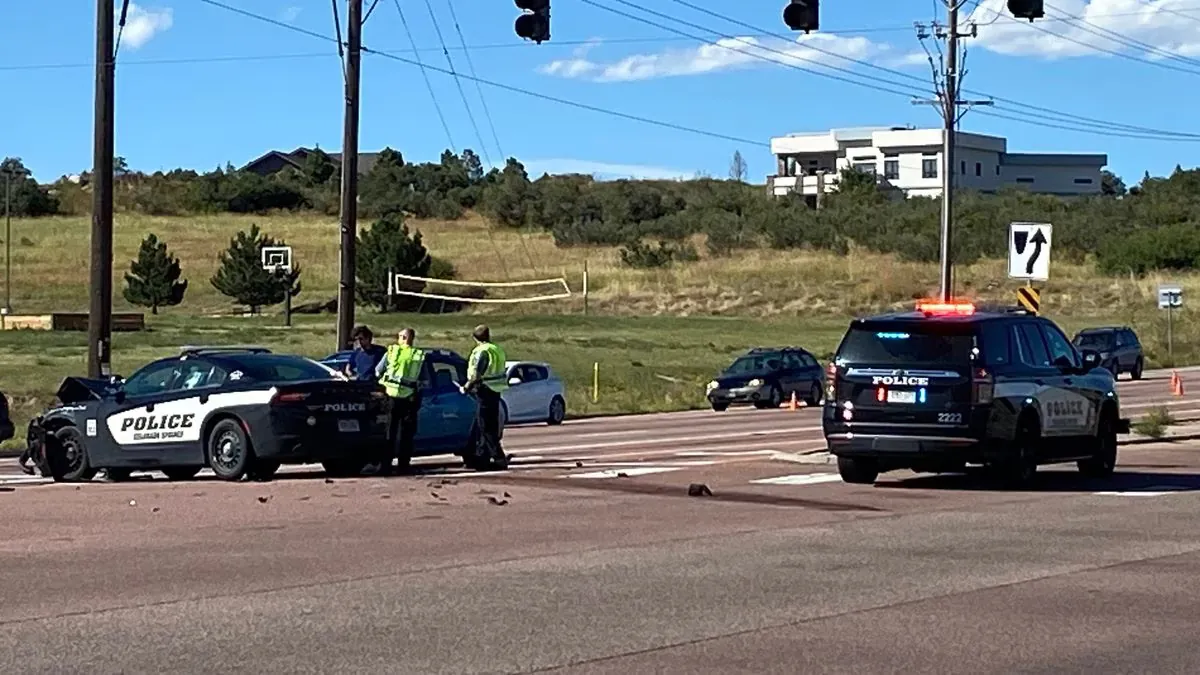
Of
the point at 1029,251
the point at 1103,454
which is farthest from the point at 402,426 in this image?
the point at 1029,251

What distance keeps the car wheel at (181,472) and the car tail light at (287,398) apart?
1.34 meters

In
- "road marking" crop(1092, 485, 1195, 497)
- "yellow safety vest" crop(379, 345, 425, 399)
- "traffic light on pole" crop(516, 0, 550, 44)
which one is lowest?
"road marking" crop(1092, 485, 1195, 497)

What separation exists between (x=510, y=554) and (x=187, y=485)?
6471 millimetres

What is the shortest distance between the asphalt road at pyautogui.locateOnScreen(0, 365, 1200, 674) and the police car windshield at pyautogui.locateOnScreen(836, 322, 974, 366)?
52.1 inches

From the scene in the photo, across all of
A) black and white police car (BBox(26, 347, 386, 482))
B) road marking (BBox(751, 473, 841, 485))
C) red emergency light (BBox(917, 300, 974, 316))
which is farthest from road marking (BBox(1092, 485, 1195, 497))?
black and white police car (BBox(26, 347, 386, 482))

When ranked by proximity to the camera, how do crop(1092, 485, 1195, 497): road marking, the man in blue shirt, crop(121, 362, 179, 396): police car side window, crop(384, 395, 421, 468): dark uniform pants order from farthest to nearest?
1. the man in blue shirt
2. crop(384, 395, 421, 468): dark uniform pants
3. crop(121, 362, 179, 396): police car side window
4. crop(1092, 485, 1195, 497): road marking

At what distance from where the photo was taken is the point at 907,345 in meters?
19.4

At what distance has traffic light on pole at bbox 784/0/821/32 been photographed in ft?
70.5

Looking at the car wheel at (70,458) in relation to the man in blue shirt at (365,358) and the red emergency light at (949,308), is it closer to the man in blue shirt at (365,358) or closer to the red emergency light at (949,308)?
the man in blue shirt at (365,358)

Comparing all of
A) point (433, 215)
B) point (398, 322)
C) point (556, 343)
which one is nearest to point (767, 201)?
point (433, 215)

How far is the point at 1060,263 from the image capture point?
108 meters

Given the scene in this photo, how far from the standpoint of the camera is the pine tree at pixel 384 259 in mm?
92938

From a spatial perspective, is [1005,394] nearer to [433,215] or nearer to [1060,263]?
[1060,263]

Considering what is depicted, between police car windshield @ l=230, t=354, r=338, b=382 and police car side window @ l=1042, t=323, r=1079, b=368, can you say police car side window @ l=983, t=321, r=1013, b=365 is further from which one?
police car windshield @ l=230, t=354, r=338, b=382
